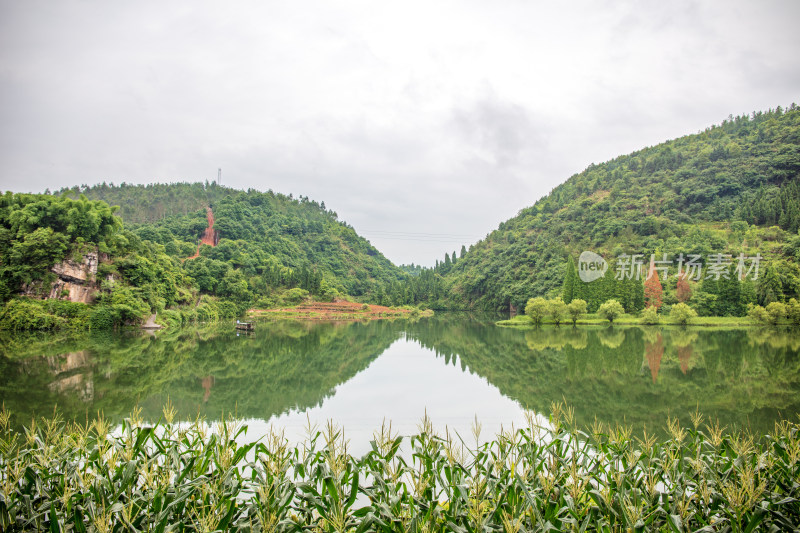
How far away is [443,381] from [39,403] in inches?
399

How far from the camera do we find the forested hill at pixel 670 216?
4641 centimetres

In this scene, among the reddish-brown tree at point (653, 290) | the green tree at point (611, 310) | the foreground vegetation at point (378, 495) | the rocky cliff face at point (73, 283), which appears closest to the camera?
the foreground vegetation at point (378, 495)

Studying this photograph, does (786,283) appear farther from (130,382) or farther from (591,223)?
(130,382)

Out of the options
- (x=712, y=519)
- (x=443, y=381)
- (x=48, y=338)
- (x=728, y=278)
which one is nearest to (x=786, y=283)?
(x=728, y=278)

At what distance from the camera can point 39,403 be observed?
31.3 ft

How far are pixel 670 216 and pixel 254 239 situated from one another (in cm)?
6110

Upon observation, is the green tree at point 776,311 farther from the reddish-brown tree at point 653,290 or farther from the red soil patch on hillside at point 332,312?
the red soil patch on hillside at point 332,312

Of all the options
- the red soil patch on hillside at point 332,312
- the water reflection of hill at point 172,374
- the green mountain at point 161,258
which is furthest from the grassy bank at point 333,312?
the water reflection of hill at point 172,374

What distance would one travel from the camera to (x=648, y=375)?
14000 millimetres

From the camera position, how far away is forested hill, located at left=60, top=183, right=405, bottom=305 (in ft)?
179

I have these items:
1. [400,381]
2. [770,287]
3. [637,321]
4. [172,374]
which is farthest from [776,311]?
[172,374]

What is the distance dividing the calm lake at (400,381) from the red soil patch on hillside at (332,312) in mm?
24552

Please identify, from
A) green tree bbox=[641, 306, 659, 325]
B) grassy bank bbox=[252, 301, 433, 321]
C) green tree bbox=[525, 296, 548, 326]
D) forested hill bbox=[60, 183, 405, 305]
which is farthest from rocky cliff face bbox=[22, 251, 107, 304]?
green tree bbox=[641, 306, 659, 325]

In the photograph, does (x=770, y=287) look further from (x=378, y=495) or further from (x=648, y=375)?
(x=378, y=495)
